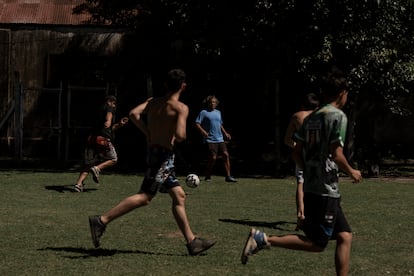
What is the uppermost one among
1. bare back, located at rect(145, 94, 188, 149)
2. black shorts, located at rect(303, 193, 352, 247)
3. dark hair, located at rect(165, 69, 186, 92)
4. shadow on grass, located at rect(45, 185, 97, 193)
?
dark hair, located at rect(165, 69, 186, 92)

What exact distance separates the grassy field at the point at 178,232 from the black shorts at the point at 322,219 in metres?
1.01

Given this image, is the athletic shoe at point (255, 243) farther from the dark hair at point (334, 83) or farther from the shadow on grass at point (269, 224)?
the shadow on grass at point (269, 224)

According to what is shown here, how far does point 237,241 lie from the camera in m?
9.41

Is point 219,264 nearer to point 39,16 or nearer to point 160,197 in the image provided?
point 160,197

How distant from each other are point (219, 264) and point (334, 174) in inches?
69.4

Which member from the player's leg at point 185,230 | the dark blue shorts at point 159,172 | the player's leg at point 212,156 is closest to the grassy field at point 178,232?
the player's leg at point 185,230

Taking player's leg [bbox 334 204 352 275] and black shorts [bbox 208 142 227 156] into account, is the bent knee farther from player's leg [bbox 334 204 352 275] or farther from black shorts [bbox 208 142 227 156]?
black shorts [bbox 208 142 227 156]

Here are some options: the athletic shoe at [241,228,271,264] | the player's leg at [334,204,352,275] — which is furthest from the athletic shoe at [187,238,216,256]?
the player's leg at [334,204,352,275]

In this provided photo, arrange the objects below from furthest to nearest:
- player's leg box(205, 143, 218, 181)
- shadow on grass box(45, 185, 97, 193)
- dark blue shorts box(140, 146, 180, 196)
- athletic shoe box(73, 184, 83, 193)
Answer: player's leg box(205, 143, 218, 181)
shadow on grass box(45, 185, 97, 193)
athletic shoe box(73, 184, 83, 193)
dark blue shorts box(140, 146, 180, 196)

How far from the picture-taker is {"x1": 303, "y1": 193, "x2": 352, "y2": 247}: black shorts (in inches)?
260

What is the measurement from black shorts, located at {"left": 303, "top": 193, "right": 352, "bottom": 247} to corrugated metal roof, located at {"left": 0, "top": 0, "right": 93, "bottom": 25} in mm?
21120

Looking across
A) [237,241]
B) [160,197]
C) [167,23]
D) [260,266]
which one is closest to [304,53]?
[167,23]

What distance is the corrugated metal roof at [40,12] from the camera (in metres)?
26.9

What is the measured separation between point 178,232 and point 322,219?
359 cm
